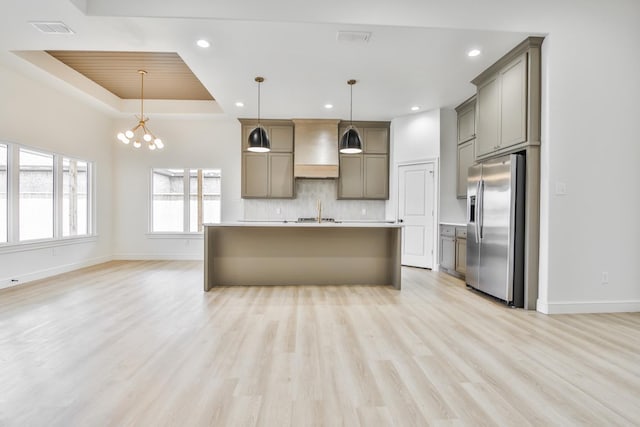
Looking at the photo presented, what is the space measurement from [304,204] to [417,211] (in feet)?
7.80

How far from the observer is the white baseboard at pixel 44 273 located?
4434mm

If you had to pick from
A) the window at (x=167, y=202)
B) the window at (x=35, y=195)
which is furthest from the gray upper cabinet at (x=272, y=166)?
the window at (x=35, y=195)

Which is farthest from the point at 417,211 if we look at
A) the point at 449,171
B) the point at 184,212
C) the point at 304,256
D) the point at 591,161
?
the point at 184,212

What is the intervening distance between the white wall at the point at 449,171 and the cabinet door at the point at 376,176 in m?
1.21

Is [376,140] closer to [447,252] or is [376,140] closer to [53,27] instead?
[447,252]

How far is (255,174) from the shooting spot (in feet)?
22.2

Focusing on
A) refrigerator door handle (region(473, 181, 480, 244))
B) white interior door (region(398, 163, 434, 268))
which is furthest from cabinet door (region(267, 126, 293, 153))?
refrigerator door handle (region(473, 181, 480, 244))

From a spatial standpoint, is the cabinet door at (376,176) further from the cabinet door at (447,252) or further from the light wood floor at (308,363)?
the light wood floor at (308,363)

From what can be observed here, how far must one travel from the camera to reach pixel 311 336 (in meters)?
2.76

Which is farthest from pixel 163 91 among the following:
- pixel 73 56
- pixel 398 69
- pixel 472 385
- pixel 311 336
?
pixel 472 385

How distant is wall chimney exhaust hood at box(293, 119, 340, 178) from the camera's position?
6.63m

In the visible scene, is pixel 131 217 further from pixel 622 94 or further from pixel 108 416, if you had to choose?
pixel 622 94

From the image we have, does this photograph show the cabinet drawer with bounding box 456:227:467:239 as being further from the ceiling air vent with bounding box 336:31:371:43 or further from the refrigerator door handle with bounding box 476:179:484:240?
the ceiling air vent with bounding box 336:31:371:43

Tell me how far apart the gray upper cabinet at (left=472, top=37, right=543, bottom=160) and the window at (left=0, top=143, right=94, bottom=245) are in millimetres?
6575
